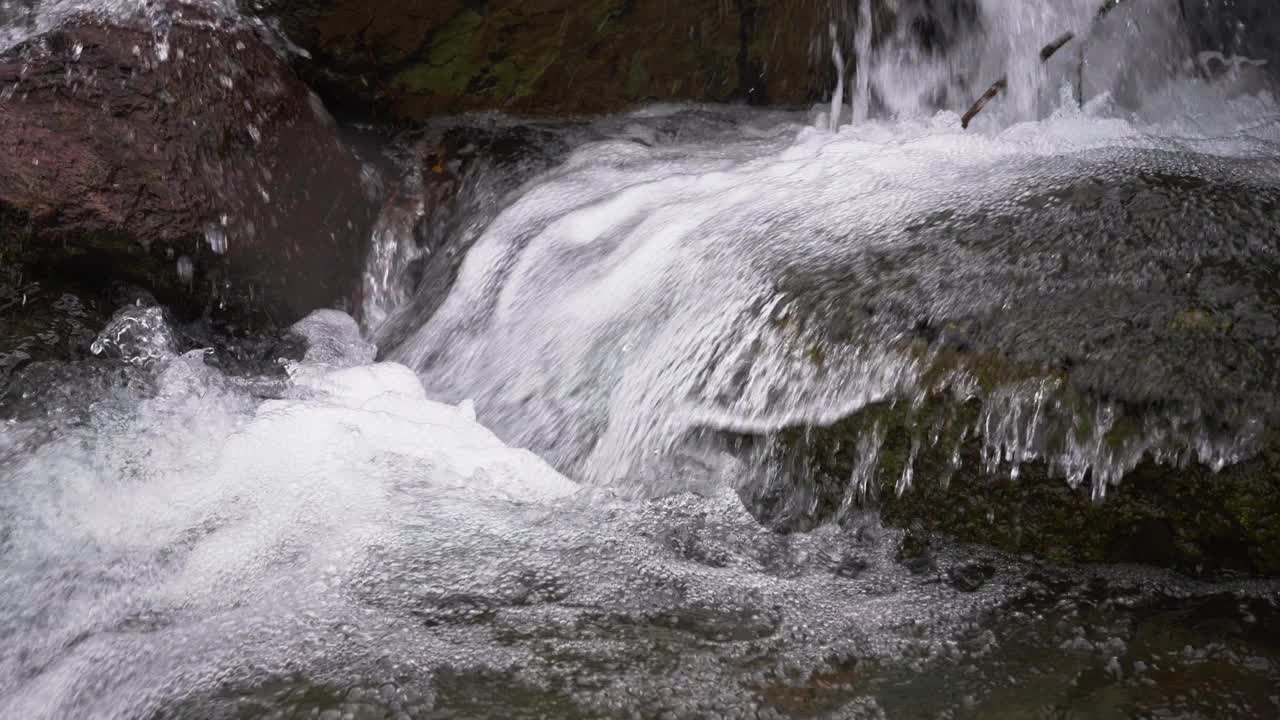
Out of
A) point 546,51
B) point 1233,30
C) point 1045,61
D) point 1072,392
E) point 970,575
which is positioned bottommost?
point 970,575

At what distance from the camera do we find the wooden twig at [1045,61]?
429 cm

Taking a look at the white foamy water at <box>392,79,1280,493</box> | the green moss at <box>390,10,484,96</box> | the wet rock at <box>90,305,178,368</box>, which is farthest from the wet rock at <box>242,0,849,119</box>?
the wet rock at <box>90,305,178,368</box>

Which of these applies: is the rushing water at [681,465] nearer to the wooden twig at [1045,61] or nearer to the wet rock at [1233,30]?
the wooden twig at [1045,61]

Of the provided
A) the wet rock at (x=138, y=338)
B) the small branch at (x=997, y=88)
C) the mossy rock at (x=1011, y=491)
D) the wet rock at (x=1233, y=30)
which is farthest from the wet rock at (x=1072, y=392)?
the wet rock at (x=1233, y=30)

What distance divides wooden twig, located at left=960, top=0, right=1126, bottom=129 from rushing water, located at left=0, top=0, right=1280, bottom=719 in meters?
0.45

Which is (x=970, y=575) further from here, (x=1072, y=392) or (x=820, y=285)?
(x=820, y=285)

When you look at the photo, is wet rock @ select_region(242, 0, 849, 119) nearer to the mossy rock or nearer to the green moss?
the green moss

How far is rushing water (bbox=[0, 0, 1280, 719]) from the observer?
1.91 metres

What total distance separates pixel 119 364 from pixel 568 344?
1.47 meters

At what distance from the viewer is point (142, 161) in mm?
3695

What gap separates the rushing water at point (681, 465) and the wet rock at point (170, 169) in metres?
0.21

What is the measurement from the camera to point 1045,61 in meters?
4.85

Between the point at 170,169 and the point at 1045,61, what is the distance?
3737 mm

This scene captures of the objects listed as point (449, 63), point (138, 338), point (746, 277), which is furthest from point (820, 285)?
point (449, 63)
